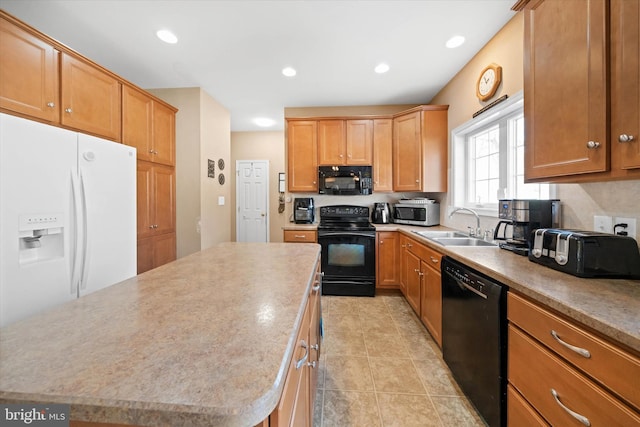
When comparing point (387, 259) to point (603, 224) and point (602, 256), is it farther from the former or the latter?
point (602, 256)

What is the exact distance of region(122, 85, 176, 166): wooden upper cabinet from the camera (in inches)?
95.4

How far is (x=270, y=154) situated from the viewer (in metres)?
5.35

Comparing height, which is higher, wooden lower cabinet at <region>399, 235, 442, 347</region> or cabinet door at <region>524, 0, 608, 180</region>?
cabinet door at <region>524, 0, 608, 180</region>

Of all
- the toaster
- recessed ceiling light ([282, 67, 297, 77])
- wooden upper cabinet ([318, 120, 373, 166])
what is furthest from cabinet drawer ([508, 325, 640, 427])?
recessed ceiling light ([282, 67, 297, 77])

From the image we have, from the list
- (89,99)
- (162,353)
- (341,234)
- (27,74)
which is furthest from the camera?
(341,234)

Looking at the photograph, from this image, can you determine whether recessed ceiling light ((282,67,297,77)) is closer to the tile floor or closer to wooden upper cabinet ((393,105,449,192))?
wooden upper cabinet ((393,105,449,192))

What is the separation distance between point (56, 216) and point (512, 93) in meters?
3.19

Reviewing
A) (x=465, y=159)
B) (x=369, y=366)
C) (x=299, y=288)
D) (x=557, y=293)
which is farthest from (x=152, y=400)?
(x=465, y=159)

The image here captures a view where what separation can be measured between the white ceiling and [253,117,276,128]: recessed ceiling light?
1.20 metres

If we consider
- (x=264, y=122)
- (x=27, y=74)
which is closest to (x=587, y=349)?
(x=27, y=74)

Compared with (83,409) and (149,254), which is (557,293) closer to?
(83,409)

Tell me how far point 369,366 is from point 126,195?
7.27 feet

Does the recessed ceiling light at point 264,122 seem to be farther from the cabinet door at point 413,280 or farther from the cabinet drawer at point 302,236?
the cabinet door at point 413,280

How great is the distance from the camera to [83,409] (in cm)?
39
